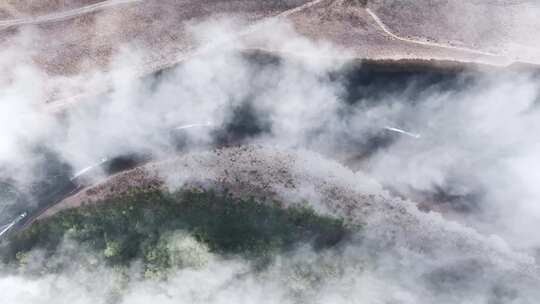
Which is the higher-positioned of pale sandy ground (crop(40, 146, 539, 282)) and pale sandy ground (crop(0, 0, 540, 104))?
pale sandy ground (crop(0, 0, 540, 104))

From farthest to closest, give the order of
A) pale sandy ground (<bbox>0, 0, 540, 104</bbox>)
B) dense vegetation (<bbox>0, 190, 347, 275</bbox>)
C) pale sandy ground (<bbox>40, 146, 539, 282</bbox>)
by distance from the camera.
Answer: pale sandy ground (<bbox>40, 146, 539, 282</bbox>), pale sandy ground (<bbox>0, 0, 540, 104</bbox>), dense vegetation (<bbox>0, 190, 347, 275</bbox>)

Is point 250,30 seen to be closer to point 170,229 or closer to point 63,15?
point 63,15

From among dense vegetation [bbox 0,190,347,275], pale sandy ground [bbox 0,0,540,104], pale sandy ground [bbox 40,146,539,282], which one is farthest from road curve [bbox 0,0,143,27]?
dense vegetation [bbox 0,190,347,275]

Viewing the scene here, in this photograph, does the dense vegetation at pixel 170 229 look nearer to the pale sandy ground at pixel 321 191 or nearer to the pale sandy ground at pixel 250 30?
the pale sandy ground at pixel 321 191

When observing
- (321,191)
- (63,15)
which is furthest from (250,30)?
(63,15)

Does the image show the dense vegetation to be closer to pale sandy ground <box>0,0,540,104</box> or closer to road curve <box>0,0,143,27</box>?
pale sandy ground <box>0,0,540,104</box>

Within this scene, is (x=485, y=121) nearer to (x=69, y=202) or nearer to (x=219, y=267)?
(x=219, y=267)

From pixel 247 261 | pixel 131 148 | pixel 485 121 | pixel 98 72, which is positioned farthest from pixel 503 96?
pixel 98 72

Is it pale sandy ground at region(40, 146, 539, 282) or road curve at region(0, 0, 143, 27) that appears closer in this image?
pale sandy ground at region(40, 146, 539, 282)
